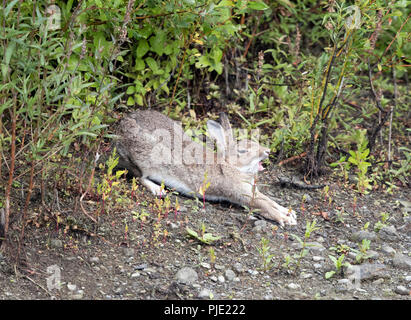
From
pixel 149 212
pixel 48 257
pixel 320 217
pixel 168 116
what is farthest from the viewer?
pixel 168 116

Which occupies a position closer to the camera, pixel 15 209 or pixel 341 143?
pixel 15 209

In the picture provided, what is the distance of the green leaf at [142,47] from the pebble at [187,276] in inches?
105

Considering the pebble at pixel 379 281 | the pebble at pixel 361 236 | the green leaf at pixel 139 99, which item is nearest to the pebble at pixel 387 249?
the pebble at pixel 361 236

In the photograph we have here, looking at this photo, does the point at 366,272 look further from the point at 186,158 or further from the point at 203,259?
the point at 186,158

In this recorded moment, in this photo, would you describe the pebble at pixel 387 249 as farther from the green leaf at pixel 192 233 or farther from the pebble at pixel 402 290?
the green leaf at pixel 192 233

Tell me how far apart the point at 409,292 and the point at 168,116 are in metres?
3.07

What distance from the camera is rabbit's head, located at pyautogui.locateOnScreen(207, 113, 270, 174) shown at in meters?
5.67

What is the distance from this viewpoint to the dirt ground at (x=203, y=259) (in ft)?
12.5

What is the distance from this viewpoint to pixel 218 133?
18.6ft

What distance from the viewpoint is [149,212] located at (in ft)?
15.8

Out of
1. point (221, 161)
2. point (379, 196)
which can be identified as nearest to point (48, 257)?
point (221, 161)

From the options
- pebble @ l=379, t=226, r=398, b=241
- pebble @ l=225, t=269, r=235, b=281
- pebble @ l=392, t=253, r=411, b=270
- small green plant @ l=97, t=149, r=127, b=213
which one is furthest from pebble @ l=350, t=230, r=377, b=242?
small green plant @ l=97, t=149, r=127, b=213

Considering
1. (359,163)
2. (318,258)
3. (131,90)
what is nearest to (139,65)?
(131,90)
